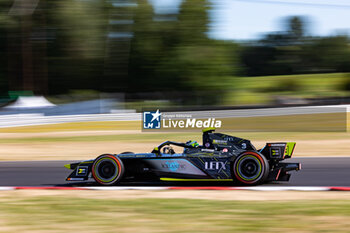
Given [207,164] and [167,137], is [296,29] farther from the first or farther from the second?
[207,164]

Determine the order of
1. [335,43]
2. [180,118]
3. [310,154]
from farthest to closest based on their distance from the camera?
[335,43]
[180,118]
[310,154]

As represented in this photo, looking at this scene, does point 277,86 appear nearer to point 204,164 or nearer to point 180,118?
point 180,118

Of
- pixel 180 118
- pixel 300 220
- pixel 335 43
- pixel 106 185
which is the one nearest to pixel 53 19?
pixel 180 118

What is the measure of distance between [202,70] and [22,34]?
42.1 feet

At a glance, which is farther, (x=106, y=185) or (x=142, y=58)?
(x=142, y=58)

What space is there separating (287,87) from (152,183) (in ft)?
156

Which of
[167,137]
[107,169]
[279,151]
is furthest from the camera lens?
[167,137]

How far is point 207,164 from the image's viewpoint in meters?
8.00

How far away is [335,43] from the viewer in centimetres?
7725

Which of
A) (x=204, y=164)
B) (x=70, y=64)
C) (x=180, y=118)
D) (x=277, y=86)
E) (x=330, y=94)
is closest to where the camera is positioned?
(x=204, y=164)

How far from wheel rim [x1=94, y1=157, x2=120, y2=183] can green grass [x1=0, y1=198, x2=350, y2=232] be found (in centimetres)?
101

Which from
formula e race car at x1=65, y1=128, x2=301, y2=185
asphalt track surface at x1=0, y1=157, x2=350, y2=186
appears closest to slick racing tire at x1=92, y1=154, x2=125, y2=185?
formula e race car at x1=65, y1=128, x2=301, y2=185

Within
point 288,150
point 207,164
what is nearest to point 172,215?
point 207,164

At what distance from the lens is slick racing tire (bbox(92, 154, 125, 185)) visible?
8.24 m
